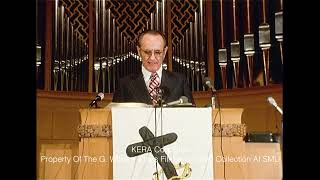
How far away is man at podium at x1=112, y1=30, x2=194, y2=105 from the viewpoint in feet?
12.0

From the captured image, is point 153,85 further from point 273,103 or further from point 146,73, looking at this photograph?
point 273,103

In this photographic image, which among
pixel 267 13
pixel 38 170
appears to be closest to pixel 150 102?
pixel 38 170

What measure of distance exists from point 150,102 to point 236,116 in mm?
601

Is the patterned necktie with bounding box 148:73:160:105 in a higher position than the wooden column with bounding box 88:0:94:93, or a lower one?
lower

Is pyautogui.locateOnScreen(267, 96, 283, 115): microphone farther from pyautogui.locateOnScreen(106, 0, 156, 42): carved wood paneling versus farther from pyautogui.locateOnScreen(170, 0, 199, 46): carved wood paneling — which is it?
pyautogui.locateOnScreen(106, 0, 156, 42): carved wood paneling

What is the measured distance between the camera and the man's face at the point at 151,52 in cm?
378

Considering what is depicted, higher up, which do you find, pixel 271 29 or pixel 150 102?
pixel 271 29

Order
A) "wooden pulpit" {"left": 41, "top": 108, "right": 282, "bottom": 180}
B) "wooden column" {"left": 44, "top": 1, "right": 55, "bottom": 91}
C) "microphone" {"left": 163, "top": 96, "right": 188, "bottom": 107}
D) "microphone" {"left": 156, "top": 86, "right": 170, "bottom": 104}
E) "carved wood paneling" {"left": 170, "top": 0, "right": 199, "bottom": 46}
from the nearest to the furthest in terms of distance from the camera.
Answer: "wooden pulpit" {"left": 41, "top": 108, "right": 282, "bottom": 180} → "microphone" {"left": 163, "top": 96, "right": 188, "bottom": 107} → "microphone" {"left": 156, "top": 86, "right": 170, "bottom": 104} → "wooden column" {"left": 44, "top": 1, "right": 55, "bottom": 91} → "carved wood paneling" {"left": 170, "top": 0, "right": 199, "bottom": 46}

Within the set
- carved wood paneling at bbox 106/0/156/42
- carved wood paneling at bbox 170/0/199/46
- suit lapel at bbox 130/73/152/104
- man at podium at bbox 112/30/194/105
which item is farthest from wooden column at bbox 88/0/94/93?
carved wood paneling at bbox 170/0/199/46

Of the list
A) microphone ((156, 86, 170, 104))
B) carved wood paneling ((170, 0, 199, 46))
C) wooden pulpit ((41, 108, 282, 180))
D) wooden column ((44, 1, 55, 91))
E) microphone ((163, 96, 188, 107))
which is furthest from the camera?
carved wood paneling ((170, 0, 199, 46))

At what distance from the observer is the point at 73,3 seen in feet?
13.0

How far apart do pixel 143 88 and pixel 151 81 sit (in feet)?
0.27
